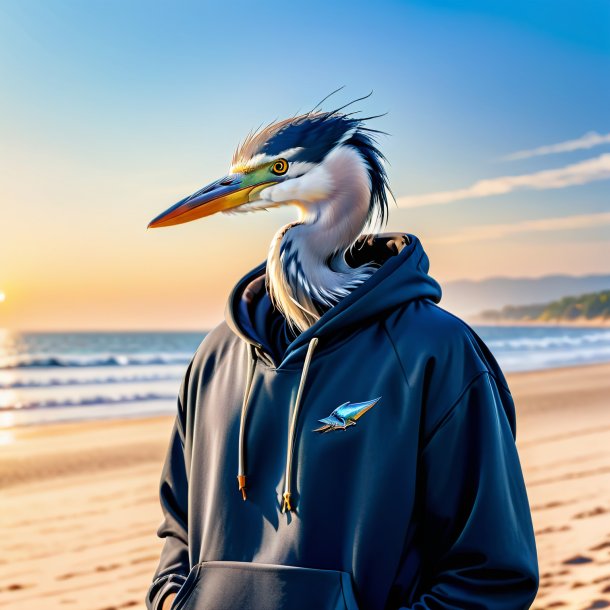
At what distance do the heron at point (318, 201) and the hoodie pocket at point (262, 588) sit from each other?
1.24 feet

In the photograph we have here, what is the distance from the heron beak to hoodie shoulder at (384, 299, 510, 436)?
14.4 inches

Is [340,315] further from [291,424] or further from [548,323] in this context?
[548,323]

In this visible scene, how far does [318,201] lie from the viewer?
4.23ft

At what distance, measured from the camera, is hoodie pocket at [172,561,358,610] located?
108 centimetres

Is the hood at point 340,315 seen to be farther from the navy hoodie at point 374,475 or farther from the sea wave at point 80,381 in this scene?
the sea wave at point 80,381

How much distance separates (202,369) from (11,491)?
484 cm

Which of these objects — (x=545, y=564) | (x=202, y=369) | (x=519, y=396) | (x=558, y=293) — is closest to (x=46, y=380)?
(x=519, y=396)

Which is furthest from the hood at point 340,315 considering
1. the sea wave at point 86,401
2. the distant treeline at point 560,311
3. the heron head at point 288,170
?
the distant treeline at point 560,311

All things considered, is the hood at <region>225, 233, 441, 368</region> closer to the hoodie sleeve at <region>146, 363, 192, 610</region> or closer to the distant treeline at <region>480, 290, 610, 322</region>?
the hoodie sleeve at <region>146, 363, 192, 610</region>

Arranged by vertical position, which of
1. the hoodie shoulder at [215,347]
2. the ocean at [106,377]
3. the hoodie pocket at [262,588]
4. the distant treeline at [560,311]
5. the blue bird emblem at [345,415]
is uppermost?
the hoodie shoulder at [215,347]

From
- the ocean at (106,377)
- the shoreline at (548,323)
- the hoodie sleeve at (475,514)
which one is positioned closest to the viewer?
the hoodie sleeve at (475,514)

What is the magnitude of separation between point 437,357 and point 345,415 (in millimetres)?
153

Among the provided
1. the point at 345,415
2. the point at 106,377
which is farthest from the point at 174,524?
the point at 106,377

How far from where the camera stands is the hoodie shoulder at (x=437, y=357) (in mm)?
1103
